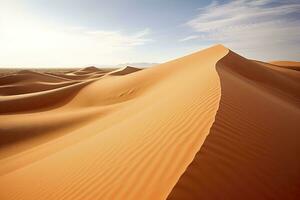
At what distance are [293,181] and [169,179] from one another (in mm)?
1579

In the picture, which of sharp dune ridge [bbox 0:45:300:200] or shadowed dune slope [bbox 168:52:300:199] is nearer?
shadowed dune slope [bbox 168:52:300:199]

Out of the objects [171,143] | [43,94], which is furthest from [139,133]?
[43,94]

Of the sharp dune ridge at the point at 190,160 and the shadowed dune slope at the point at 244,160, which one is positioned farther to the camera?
the sharp dune ridge at the point at 190,160

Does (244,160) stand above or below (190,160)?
below

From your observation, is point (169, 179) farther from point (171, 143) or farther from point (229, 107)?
point (229, 107)

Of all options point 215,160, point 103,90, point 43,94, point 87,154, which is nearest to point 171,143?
point 215,160

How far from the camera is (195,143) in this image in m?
3.64

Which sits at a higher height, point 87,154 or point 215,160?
point 215,160

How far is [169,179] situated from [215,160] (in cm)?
64

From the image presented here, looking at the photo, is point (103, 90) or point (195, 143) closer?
point (195, 143)

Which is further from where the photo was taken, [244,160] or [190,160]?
[244,160]

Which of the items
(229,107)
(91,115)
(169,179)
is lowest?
(91,115)

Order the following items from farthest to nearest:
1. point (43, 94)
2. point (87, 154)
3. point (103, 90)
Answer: point (43, 94) → point (103, 90) → point (87, 154)

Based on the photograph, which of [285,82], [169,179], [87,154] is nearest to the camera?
[169,179]
